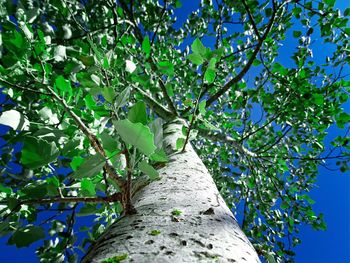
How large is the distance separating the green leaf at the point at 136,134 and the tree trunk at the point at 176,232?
0.49 ft

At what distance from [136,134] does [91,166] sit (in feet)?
0.48

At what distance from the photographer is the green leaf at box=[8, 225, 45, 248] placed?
73 cm

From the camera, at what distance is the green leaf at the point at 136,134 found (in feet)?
1.33

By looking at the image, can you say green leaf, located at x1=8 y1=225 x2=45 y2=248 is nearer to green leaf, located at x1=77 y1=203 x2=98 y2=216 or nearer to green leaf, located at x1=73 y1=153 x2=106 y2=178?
green leaf, located at x1=77 y1=203 x2=98 y2=216

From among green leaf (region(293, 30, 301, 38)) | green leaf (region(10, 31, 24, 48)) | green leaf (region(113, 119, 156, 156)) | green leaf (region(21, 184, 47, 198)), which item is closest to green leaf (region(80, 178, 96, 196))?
green leaf (region(21, 184, 47, 198))

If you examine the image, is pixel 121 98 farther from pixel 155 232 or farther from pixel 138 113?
pixel 155 232

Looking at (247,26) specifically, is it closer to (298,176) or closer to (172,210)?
(298,176)

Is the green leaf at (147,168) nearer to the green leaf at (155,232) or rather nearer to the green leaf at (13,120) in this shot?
the green leaf at (155,232)

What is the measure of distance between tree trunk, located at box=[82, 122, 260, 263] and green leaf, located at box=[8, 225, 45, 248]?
285mm

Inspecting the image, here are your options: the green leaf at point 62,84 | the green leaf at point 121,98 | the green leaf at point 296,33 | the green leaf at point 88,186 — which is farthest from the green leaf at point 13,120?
the green leaf at point 296,33

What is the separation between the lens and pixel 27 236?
737 mm

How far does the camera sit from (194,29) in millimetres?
4152

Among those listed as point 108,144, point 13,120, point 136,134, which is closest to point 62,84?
point 13,120

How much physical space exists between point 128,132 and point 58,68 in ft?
3.66
